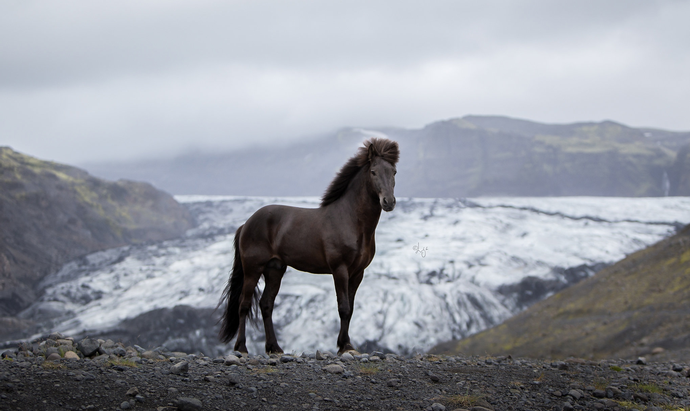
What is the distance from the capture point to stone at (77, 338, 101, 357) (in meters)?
7.05

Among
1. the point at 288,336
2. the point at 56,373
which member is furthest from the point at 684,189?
the point at 56,373

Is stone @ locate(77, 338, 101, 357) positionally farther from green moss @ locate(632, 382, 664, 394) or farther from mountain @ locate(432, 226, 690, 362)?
mountain @ locate(432, 226, 690, 362)

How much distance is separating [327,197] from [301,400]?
3.97 metres

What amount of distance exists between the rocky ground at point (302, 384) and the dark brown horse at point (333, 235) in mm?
1273

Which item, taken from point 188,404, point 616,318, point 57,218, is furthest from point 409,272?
point 57,218

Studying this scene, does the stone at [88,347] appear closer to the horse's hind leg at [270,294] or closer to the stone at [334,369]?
the horse's hind leg at [270,294]

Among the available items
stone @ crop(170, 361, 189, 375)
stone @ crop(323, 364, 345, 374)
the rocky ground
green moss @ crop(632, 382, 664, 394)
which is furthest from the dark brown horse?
green moss @ crop(632, 382, 664, 394)

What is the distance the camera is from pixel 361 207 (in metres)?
7.86

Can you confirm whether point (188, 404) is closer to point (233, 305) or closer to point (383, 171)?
point (383, 171)

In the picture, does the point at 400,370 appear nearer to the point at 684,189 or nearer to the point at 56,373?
the point at 56,373

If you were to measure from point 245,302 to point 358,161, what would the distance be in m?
3.04

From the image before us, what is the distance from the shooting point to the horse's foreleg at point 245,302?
8.60 meters

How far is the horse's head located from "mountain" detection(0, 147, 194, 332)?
56710 mm

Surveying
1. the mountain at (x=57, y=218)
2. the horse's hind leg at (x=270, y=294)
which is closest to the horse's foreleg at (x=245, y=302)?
the horse's hind leg at (x=270, y=294)
